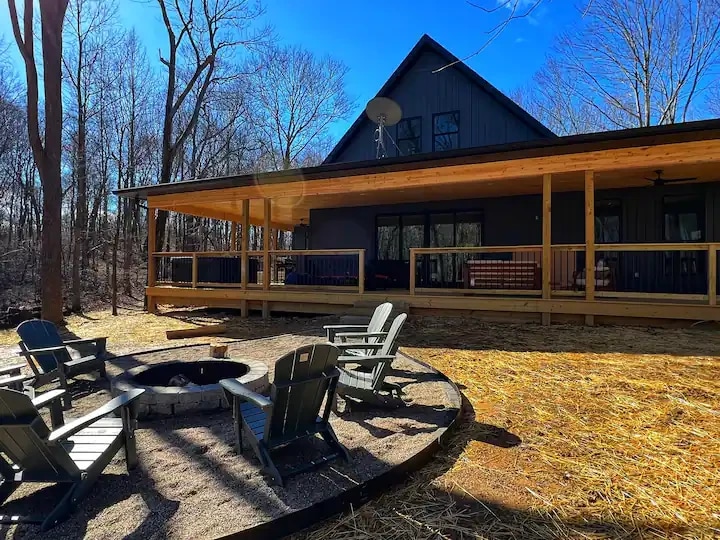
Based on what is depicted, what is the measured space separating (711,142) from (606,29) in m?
18.5

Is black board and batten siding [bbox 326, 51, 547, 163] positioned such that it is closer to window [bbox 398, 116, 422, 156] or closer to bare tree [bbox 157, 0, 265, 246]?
window [bbox 398, 116, 422, 156]

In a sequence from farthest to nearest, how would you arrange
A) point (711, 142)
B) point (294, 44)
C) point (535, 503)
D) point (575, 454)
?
point (294, 44) < point (711, 142) < point (575, 454) < point (535, 503)

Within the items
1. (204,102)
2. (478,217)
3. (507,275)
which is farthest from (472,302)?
(204,102)

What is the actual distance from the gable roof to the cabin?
0.06m

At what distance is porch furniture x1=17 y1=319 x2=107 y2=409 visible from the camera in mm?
4402

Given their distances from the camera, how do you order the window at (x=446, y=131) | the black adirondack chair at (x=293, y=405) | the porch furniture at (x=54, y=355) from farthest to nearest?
the window at (x=446, y=131)
the porch furniture at (x=54, y=355)
the black adirondack chair at (x=293, y=405)

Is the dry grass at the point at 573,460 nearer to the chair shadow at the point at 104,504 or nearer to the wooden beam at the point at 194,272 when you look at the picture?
the chair shadow at the point at 104,504

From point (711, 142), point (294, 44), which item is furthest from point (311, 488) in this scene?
point (294, 44)

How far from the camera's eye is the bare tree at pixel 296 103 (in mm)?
28438

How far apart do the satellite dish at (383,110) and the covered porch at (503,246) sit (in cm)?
290

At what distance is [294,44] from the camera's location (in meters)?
29.3

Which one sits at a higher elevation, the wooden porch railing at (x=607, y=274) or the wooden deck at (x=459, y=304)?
the wooden porch railing at (x=607, y=274)

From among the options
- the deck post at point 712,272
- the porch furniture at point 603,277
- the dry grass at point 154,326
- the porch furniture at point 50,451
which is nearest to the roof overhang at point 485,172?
the deck post at point 712,272

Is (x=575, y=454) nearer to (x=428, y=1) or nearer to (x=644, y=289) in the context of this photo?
(x=428, y=1)
